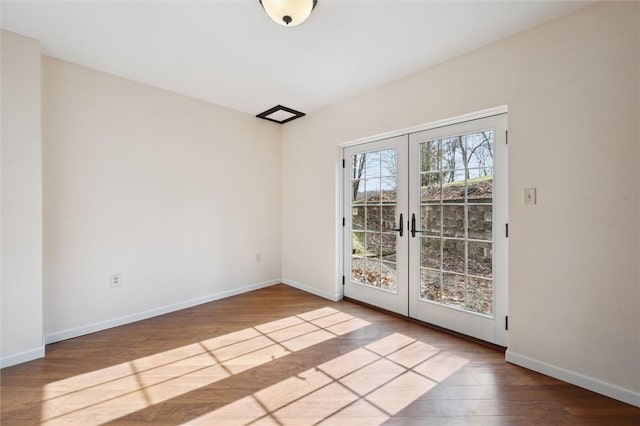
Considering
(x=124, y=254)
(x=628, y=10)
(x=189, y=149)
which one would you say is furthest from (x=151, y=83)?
(x=628, y=10)

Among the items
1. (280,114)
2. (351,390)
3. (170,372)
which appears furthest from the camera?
(280,114)

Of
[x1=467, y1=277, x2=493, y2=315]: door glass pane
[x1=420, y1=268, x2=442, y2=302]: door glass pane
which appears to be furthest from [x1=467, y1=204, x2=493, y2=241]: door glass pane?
[x1=420, y1=268, x2=442, y2=302]: door glass pane

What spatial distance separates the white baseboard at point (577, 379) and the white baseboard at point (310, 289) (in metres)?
1.93

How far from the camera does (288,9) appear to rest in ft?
5.58

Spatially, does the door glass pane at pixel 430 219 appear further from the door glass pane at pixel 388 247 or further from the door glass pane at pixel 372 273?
the door glass pane at pixel 372 273

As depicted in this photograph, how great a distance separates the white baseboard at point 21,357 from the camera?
2.07 m

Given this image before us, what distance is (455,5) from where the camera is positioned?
1.85 m

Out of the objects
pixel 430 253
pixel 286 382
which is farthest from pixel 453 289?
pixel 286 382

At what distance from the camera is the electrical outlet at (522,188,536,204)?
2.05 metres

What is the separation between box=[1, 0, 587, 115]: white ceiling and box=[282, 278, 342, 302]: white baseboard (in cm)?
266

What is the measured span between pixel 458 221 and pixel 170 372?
2.76 meters

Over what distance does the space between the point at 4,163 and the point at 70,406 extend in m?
1.86

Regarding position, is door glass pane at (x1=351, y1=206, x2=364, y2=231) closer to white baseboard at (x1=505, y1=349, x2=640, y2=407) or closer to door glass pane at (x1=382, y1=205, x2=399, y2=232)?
door glass pane at (x1=382, y1=205, x2=399, y2=232)

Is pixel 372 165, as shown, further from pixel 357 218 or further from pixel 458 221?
pixel 458 221
